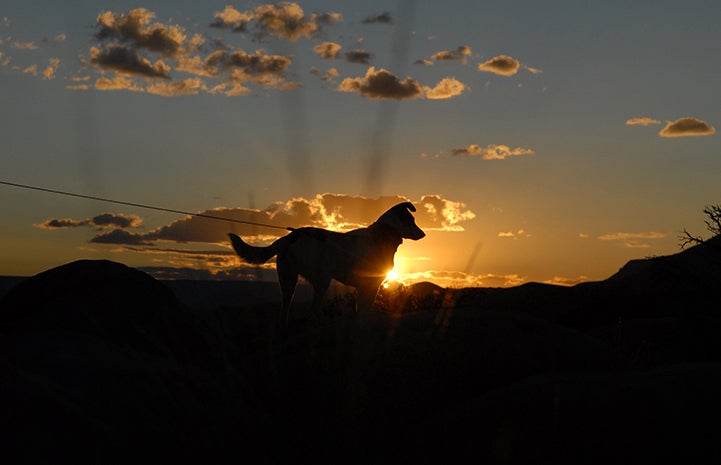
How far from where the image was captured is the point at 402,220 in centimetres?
1549

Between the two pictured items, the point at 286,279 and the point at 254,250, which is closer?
the point at 286,279

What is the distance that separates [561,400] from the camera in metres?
5.20

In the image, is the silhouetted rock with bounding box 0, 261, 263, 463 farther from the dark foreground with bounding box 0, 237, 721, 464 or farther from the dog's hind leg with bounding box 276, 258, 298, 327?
the dog's hind leg with bounding box 276, 258, 298, 327

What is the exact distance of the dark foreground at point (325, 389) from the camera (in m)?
4.45

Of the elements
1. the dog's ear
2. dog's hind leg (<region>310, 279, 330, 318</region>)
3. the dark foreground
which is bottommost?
the dark foreground

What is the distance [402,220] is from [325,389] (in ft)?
28.5

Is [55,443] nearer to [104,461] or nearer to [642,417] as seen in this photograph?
[104,461]

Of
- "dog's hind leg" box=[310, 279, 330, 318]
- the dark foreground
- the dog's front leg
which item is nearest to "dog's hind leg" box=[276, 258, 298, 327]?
"dog's hind leg" box=[310, 279, 330, 318]

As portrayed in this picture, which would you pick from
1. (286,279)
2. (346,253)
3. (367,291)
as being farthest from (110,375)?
(286,279)

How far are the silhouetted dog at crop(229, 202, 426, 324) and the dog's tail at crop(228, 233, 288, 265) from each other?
0.02 m

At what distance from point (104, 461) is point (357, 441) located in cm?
258

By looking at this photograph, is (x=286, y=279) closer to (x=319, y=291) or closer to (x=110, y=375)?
(x=319, y=291)

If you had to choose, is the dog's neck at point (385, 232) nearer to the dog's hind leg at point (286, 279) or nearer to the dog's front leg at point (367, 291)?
the dog's front leg at point (367, 291)

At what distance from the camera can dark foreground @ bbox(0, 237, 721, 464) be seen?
445 cm
